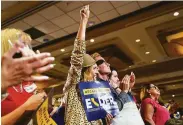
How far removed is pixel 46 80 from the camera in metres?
0.81

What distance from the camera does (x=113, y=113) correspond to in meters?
1.64

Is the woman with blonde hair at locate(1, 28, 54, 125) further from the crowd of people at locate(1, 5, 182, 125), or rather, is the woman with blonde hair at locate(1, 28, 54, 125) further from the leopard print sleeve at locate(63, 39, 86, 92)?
the leopard print sleeve at locate(63, 39, 86, 92)

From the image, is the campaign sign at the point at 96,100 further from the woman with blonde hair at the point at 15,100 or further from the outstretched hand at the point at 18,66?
the outstretched hand at the point at 18,66

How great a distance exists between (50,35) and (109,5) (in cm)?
175

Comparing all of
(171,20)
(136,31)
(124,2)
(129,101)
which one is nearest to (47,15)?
(124,2)

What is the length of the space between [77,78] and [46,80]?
0.76 meters

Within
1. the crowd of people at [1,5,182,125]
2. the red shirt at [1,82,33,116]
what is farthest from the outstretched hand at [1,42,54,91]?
the red shirt at [1,82,33,116]

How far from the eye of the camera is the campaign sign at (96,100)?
4.91 ft

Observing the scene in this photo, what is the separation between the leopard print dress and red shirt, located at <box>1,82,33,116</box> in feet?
1.23

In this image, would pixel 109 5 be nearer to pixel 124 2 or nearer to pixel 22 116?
pixel 124 2

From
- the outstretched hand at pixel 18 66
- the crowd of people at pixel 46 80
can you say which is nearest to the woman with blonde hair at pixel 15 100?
the crowd of people at pixel 46 80

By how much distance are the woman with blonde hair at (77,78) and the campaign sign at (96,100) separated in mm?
38

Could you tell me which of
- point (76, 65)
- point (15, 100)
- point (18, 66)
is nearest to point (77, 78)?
point (76, 65)

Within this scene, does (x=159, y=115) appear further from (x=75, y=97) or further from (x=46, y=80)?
(x=46, y=80)
